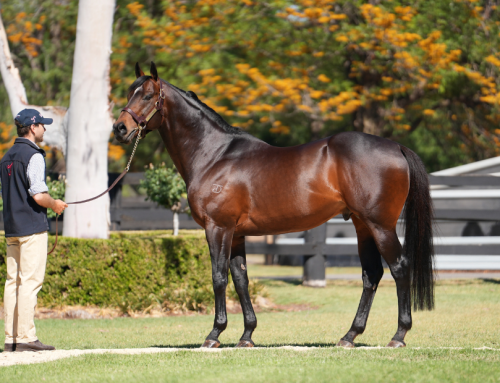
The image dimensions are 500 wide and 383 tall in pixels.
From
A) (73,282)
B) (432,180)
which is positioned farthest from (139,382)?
(432,180)

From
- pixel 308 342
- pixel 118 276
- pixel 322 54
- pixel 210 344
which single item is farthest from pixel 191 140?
pixel 322 54

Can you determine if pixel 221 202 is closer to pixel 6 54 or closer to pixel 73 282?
pixel 73 282

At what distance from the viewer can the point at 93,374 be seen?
15.0 feet

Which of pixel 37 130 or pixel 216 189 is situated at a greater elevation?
pixel 37 130

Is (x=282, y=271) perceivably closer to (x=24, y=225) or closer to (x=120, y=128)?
(x=120, y=128)

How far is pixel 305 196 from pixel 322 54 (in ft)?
35.0

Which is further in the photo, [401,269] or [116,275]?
[116,275]

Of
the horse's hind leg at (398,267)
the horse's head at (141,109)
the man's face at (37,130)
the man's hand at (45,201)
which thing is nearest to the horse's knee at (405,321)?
the horse's hind leg at (398,267)

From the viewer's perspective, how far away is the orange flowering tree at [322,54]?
14836mm

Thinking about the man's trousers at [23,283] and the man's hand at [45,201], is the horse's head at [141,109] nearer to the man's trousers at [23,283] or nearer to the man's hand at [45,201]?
the man's hand at [45,201]

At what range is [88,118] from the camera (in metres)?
10.0

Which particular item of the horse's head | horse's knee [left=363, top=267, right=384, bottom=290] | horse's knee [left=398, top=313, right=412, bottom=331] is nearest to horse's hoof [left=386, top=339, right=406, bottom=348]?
horse's knee [left=398, top=313, right=412, bottom=331]

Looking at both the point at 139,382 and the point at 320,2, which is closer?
the point at 139,382

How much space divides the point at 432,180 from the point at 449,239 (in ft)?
4.01
